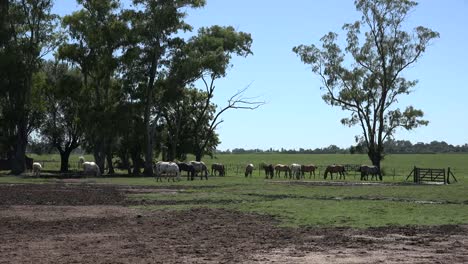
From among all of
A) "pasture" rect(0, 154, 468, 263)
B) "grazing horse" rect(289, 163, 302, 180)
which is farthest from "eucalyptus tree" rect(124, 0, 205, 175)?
"pasture" rect(0, 154, 468, 263)

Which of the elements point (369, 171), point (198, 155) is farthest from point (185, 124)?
point (369, 171)

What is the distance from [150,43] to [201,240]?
50.6 meters

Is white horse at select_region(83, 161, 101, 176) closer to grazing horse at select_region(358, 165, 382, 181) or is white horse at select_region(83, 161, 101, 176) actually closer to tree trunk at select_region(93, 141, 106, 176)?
tree trunk at select_region(93, 141, 106, 176)

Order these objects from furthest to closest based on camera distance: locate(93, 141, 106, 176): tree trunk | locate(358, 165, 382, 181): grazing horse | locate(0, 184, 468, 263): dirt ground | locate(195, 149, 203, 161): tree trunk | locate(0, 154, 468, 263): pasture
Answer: locate(195, 149, 203, 161): tree trunk, locate(93, 141, 106, 176): tree trunk, locate(358, 165, 382, 181): grazing horse, locate(0, 154, 468, 263): pasture, locate(0, 184, 468, 263): dirt ground

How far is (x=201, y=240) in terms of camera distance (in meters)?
14.6

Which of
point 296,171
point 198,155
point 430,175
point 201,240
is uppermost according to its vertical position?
point 198,155

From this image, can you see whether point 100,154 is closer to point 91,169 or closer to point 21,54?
point 91,169

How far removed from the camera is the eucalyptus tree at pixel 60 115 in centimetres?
6731

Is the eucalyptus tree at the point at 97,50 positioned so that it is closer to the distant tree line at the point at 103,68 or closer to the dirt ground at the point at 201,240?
the distant tree line at the point at 103,68

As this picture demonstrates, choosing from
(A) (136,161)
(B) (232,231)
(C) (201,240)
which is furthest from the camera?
(A) (136,161)

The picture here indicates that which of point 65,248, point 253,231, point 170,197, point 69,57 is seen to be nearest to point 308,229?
point 253,231

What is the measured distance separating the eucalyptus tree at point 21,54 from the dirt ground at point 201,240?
41440 mm

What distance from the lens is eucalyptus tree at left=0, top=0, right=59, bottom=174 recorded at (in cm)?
5922

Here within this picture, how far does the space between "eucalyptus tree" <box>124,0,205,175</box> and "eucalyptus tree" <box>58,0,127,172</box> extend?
5.86 feet
